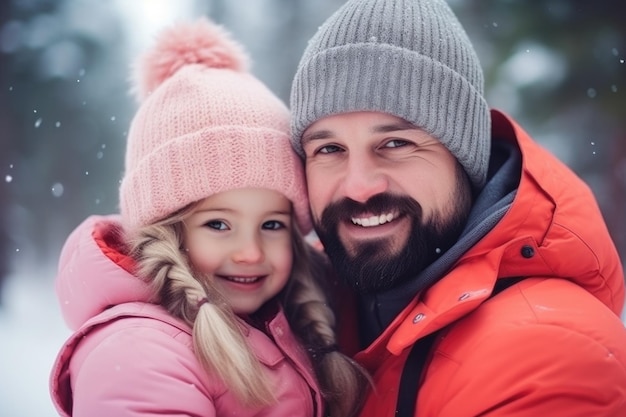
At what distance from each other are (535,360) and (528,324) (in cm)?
11

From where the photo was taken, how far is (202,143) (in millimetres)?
2197

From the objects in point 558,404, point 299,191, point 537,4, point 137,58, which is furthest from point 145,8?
point 558,404

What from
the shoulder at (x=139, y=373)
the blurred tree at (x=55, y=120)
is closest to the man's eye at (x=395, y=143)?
the shoulder at (x=139, y=373)

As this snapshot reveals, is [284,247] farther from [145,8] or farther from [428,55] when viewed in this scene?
[145,8]

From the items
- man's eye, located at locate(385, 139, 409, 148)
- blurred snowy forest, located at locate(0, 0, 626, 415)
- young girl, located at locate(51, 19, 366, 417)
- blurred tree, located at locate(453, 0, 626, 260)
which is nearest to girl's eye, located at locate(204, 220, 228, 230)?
young girl, located at locate(51, 19, 366, 417)

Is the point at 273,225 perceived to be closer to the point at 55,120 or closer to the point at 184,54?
the point at 184,54

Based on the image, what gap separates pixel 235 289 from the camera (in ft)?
7.41

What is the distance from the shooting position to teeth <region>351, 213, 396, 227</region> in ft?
7.30

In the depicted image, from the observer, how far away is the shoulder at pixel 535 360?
163 cm

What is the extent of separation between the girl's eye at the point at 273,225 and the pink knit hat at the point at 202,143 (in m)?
0.09

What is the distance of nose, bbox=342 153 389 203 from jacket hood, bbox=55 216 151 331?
0.76 metres

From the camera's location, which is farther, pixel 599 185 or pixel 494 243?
pixel 599 185

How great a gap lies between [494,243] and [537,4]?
4.69 meters

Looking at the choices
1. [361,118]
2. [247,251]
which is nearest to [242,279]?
[247,251]
